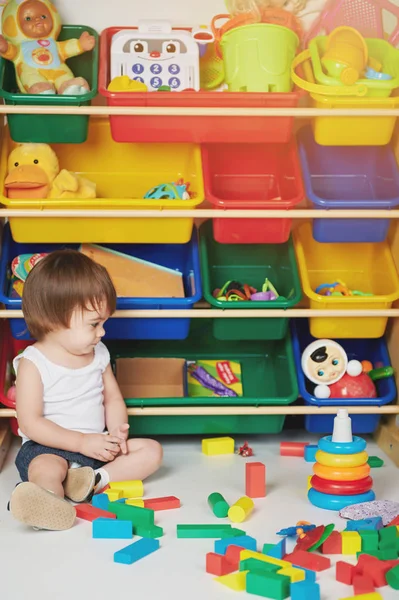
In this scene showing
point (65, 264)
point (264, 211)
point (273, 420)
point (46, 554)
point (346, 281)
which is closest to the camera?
point (46, 554)

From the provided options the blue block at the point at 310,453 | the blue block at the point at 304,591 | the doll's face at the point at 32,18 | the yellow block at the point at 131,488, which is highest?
the doll's face at the point at 32,18

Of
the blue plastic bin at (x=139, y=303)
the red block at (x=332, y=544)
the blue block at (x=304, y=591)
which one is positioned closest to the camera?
the blue block at (x=304, y=591)

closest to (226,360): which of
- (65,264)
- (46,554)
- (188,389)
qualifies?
(188,389)

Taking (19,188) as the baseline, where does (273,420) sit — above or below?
below

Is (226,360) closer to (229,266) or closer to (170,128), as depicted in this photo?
(229,266)

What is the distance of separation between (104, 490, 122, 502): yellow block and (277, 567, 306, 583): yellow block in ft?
1.60

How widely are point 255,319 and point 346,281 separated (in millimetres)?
349

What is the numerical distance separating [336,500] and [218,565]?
403 millimetres

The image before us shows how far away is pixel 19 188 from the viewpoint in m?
2.09

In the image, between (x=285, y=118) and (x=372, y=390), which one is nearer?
(x=285, y=118)

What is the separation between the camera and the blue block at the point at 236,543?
153 cm

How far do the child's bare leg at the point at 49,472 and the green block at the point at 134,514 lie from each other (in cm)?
14

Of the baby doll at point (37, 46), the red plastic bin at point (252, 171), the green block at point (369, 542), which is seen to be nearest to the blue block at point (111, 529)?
the green block at point (369, 542)

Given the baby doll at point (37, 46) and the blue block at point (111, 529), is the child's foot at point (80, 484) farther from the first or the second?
the baby doll at point (37, 46)
